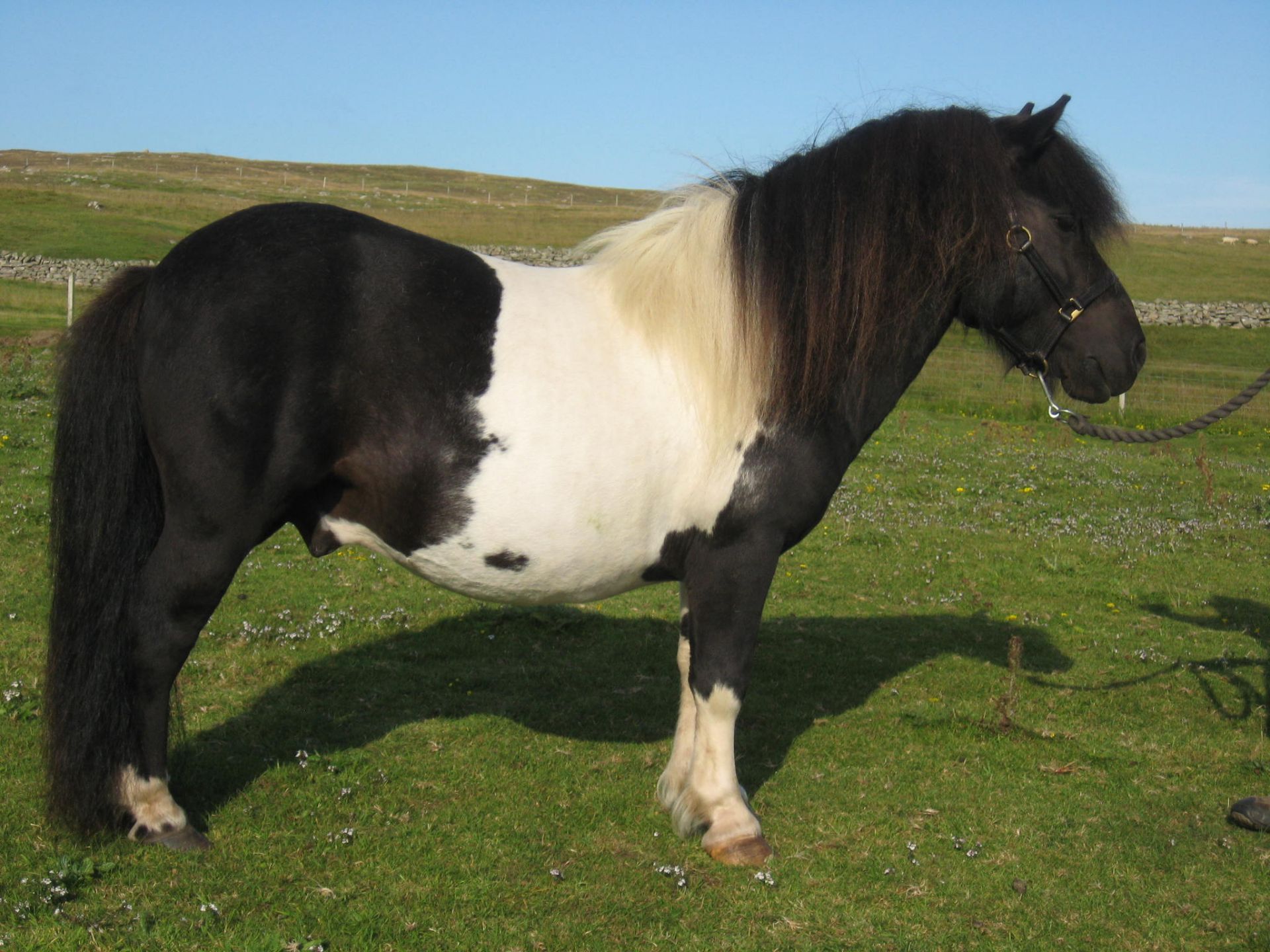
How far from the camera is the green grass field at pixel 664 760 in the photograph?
3939 mm

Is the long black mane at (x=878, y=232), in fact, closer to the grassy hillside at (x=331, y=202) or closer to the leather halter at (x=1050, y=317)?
the leather halter at (x=1050, y=317)

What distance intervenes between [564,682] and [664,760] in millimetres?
1301

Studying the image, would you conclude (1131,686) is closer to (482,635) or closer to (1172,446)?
(482,635)

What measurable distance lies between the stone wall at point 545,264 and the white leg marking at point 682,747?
2728cm

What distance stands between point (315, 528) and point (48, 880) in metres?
1.64

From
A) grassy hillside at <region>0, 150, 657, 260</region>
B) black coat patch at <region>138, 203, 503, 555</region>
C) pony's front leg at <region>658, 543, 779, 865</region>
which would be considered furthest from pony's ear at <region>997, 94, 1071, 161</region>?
black coat patch at <region>138, 203, 503, 555</region>

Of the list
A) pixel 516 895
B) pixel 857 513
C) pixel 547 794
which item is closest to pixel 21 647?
pixel 547 794

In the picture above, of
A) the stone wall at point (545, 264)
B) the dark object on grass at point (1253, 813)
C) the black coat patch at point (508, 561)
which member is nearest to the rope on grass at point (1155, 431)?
→ the dark object on grass at point (1253, 813)

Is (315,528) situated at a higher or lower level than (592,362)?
lower

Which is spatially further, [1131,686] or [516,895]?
[1131,686]

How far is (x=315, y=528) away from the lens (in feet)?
14.1

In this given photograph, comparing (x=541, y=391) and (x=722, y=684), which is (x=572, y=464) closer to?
(x=541, y=391)

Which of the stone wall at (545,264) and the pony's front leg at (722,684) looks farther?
the stone wall at (545,264)

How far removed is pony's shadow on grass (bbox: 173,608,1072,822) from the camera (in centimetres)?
541
